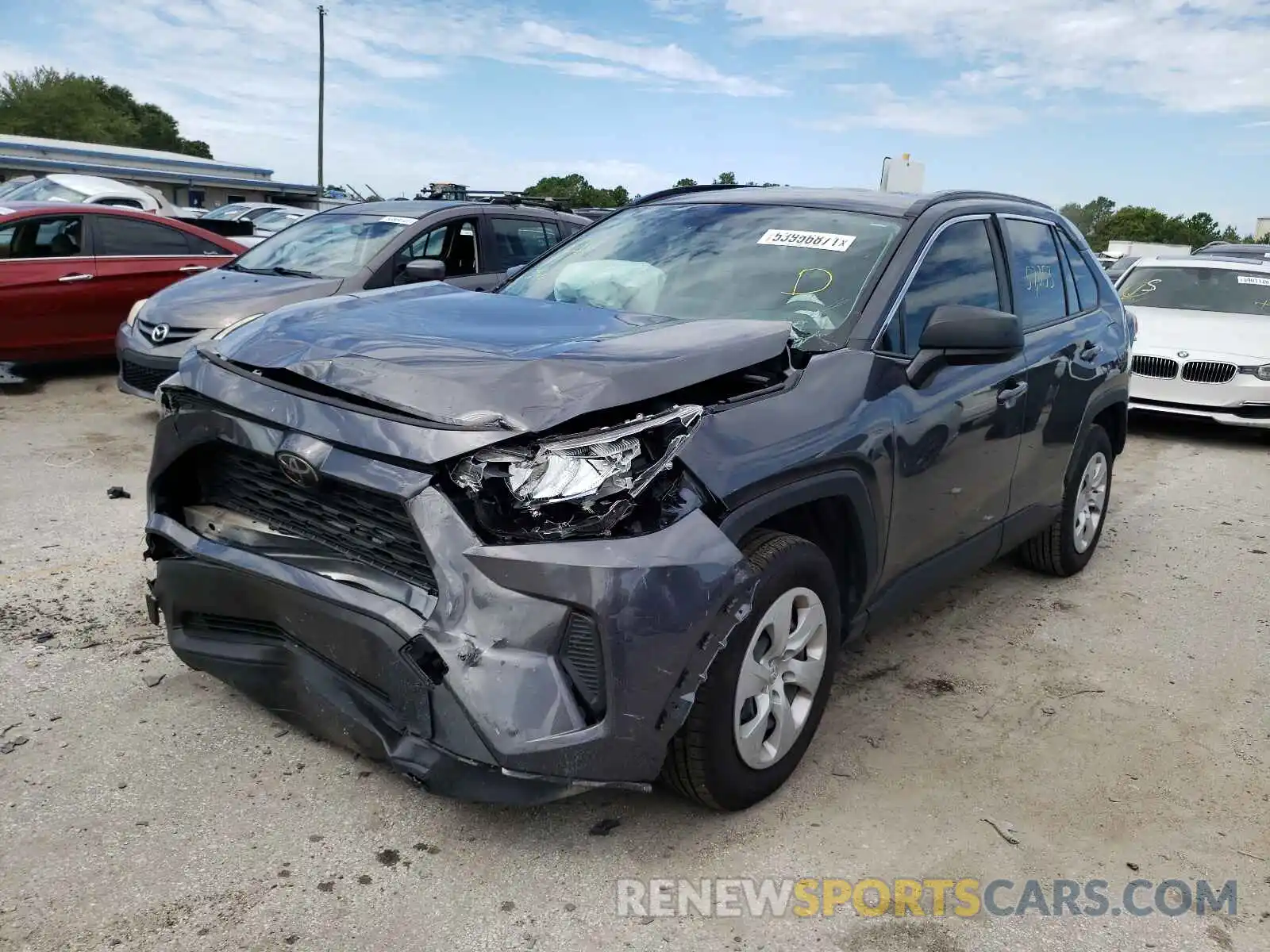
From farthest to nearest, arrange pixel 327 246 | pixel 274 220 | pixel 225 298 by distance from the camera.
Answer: pixel 274 220
pixel 327 246
pixel 225 298

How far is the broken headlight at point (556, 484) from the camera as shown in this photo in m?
2.45

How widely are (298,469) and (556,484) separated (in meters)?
0.67

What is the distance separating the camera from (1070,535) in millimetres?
5078

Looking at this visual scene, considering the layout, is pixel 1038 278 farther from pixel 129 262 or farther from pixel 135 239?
pixel 135 239

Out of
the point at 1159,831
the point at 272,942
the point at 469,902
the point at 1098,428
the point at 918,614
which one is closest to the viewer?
the point at 272,942

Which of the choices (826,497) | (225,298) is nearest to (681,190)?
(826,497)

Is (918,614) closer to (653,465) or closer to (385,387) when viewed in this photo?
(653,465)

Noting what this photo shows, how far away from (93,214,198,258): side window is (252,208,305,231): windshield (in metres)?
9.84

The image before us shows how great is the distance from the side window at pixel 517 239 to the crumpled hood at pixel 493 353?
17.3ft

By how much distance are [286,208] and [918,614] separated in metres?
20.0

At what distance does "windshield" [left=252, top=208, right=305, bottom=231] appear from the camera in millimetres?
19300

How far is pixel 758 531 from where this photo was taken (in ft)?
9.32

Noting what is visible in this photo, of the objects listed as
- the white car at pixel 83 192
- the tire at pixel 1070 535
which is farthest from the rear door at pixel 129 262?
the tire at pixel 1070 535

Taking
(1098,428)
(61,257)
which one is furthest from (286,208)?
(1098,428)
